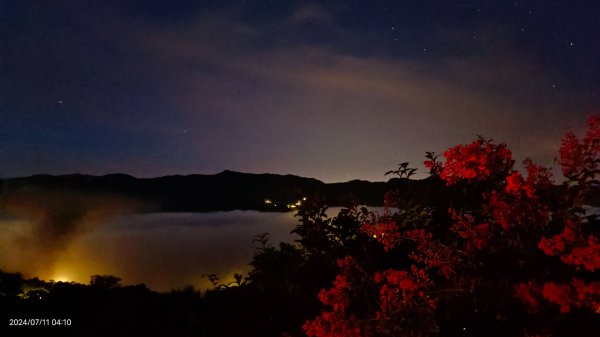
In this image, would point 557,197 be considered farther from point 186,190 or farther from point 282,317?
point 186,190

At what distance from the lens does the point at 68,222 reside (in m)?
38.9

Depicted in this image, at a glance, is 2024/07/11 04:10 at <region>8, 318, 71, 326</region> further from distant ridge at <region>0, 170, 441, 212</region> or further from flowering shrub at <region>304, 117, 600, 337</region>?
distant ridge at <region>0, 170, 441, 212</region>

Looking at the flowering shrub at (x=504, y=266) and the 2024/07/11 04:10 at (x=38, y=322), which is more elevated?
the flowering shrub at (x=504, y=266)

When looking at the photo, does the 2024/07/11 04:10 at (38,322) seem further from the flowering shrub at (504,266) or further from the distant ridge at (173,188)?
the distant ridge at (173,188)

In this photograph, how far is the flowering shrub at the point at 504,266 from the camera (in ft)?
9.58

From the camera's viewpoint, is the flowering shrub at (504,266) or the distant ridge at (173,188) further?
the distant ridge at (173,188)

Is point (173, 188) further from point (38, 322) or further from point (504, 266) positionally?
point (504, 266)

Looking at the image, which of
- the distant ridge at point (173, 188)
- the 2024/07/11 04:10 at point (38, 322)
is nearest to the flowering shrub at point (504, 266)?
the 2024/07/11 04:10 at point (38, 322)

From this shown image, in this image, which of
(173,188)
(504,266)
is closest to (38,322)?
(504,266)

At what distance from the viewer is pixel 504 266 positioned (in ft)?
11.0

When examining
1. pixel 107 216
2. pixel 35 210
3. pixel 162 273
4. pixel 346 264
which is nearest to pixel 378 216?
pixel 346 264

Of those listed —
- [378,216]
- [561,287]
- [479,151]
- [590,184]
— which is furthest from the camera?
[378,216]

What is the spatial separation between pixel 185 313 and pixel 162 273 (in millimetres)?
12592

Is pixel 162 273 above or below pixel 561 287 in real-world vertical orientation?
below
